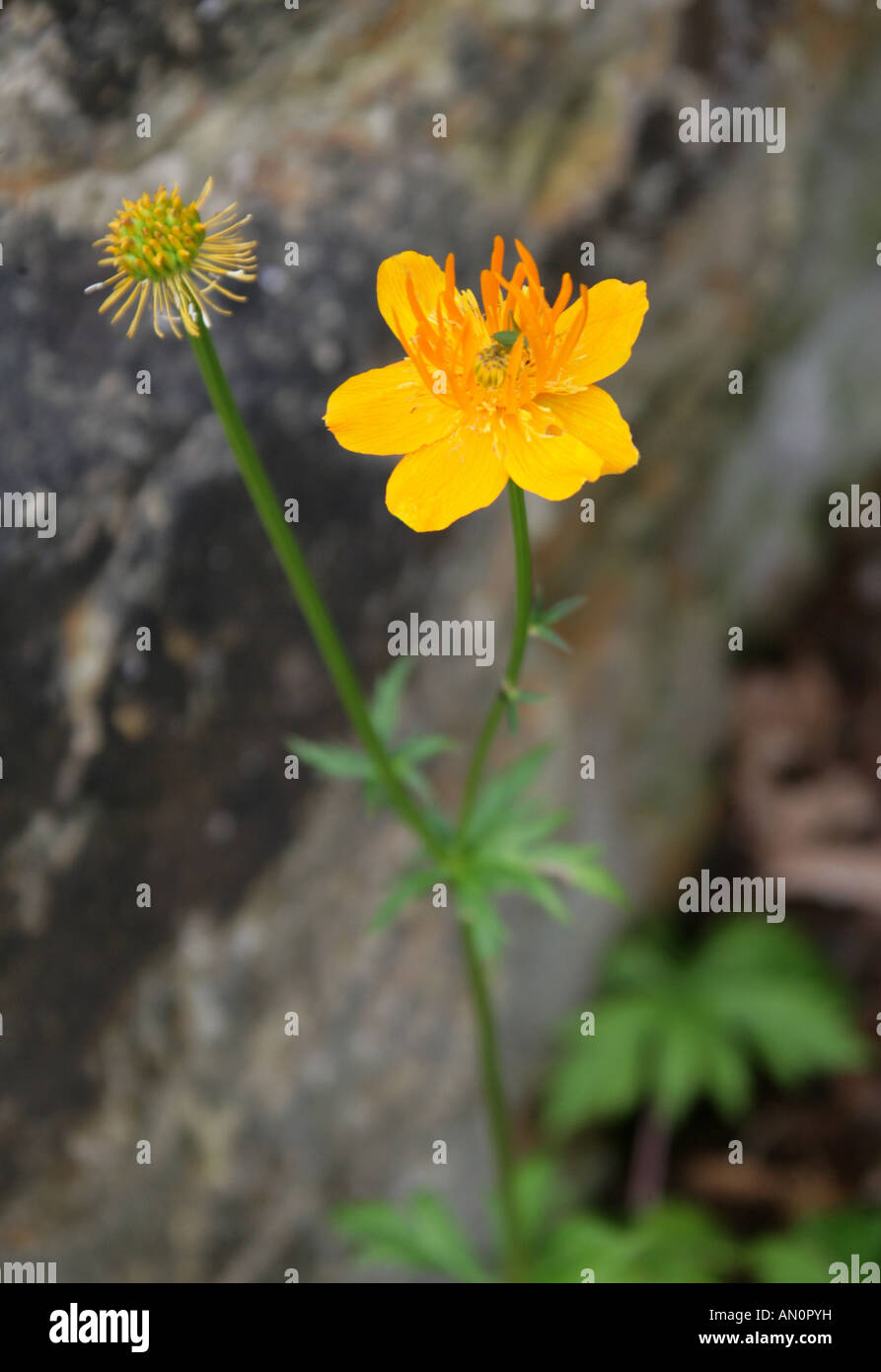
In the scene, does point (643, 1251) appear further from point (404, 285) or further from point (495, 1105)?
point (404, 285)

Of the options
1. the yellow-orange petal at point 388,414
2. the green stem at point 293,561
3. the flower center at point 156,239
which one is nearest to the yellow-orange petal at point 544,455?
the yellow-orange petal at point 388,414

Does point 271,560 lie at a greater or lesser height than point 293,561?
greater

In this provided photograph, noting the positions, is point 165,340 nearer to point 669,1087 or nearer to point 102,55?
point 102,55

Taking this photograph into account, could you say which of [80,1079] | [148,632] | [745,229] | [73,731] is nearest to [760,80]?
[745,229]

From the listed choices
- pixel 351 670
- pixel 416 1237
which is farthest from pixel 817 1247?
pixel 351 670

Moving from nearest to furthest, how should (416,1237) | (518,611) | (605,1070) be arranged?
(518,611) < (416,1237) < (605,1070)

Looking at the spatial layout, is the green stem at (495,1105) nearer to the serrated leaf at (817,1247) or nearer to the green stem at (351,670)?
the green stem at (351,670)
